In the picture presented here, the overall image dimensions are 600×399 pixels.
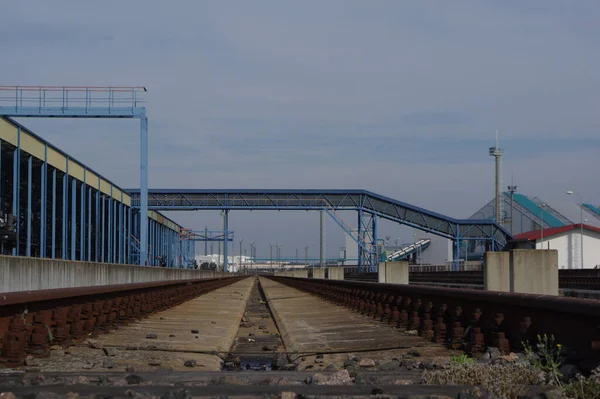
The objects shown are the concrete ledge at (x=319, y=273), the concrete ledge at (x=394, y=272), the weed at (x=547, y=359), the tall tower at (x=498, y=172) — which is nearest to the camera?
the weed at (x=547, y=359)

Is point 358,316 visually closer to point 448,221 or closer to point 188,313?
point 188,313

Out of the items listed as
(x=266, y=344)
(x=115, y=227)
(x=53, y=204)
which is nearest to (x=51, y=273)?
(x=266, y=344)

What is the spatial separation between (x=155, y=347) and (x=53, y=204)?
30.8m

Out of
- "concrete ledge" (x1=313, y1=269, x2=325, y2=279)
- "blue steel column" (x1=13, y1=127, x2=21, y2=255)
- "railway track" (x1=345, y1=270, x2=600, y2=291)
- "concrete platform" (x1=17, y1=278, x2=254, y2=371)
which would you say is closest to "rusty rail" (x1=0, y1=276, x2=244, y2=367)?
"concrete platform" (x1=17, y1=278, x2=254, y2=371)

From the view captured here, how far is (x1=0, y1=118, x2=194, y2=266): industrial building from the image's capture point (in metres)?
33.0

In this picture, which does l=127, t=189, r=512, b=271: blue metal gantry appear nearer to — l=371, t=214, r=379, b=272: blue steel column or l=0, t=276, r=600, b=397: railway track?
l=371, t=214, r=379, b=272: blue steel column

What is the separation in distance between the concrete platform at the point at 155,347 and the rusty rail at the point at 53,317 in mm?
185

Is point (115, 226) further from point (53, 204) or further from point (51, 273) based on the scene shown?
point (51, 273)

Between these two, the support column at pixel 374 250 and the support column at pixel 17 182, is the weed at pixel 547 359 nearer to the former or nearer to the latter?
the support column at pixel 17 182

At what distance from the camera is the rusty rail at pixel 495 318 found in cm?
645

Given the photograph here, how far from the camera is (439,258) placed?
455ft

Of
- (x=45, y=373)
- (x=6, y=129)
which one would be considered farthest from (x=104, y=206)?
(x=45, y=373)

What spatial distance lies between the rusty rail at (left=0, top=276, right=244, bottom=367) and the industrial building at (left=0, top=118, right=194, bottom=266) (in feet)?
46.8

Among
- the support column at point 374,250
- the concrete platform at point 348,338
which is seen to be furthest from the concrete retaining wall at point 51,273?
the support column at point 374,250
